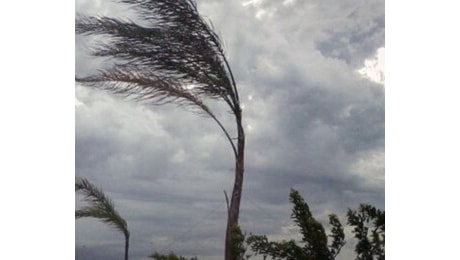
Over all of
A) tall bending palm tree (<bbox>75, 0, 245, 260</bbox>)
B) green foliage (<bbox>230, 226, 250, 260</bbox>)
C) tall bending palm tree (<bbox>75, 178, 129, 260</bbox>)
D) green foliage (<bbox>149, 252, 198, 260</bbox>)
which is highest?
tall bending palm tree (<bbox>75, 0, 245, 260</bbox>)

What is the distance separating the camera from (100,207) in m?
2.38

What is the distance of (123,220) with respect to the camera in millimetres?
2375

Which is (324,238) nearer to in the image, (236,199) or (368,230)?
(368,230)

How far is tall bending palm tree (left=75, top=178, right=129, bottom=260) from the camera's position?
237 cm

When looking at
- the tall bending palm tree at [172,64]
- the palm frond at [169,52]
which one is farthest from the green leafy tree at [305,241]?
the palm frond at [169,52]

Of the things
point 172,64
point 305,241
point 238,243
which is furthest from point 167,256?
point 172,64

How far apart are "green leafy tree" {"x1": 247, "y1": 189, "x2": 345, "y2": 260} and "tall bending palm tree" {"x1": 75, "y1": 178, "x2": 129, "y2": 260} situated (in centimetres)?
41

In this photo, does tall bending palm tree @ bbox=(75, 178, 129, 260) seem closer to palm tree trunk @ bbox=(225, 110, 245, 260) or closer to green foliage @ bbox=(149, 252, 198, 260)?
green foliage @ bbox=(149, 252, 198, 260)

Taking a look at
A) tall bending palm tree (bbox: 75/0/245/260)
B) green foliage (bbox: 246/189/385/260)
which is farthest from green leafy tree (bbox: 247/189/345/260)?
tall bending palm tree (bbox: 75/0/245/260)

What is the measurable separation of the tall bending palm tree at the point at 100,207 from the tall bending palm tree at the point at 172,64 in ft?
1.05

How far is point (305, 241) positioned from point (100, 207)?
67 centimetres

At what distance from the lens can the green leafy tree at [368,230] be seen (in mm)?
2322
